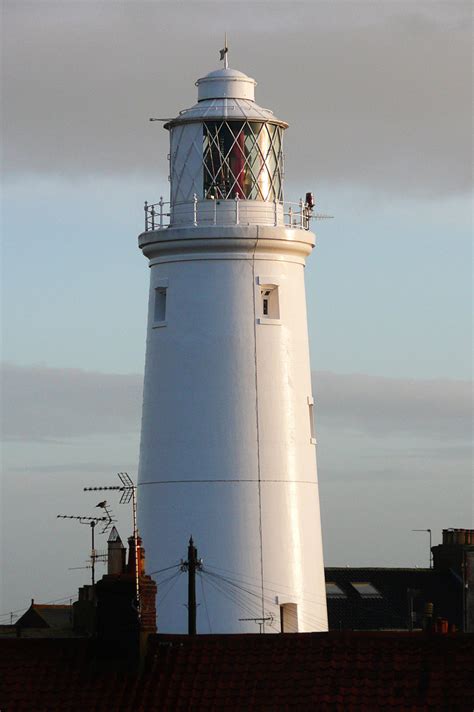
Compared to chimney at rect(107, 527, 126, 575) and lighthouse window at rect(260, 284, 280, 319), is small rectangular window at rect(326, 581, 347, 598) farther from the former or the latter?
chimney at rect(107, 527, 126, 575)

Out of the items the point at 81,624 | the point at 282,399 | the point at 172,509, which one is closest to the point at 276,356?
the point at 282,399

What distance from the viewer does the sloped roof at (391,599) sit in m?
60.6

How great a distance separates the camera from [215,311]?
4638cm

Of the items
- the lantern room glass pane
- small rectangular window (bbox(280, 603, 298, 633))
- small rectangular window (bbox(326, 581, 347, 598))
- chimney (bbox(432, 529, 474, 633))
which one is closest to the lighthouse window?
the lantern room glass pane

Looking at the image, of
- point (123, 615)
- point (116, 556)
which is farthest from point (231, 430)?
point (123, 615)

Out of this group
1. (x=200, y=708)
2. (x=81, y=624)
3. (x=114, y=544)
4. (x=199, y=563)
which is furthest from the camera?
(x=81, y=624)

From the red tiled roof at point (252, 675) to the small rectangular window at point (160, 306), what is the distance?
11751 mm

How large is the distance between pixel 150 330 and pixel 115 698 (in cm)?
1353

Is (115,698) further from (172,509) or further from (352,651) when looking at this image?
(172,509)

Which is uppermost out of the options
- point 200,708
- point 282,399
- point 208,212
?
point 208,212

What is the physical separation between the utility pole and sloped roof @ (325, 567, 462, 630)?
15165mm

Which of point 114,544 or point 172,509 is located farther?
point 172,509

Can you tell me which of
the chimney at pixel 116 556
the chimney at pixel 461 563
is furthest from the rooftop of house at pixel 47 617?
the chimney at pixel 116 556

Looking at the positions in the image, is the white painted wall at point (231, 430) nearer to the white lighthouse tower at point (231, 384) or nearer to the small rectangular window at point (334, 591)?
the white lighthouse tower at point (231, 384)
